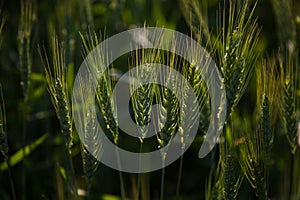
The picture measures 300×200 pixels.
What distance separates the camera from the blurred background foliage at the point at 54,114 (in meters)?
→ 1.11

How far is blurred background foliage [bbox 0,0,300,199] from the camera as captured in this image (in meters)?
1.11

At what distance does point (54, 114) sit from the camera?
1311mm

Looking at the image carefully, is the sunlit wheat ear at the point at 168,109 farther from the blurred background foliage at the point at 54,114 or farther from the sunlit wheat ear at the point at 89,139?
the blurred background foliage at the point at 54,114

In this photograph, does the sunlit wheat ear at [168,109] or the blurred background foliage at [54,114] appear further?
the blurred background foliage at [54,114]

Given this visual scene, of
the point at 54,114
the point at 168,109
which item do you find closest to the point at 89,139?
the point at 168,109

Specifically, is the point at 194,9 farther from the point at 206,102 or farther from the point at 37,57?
the point at 37,57

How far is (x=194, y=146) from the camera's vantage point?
1259 millimetres

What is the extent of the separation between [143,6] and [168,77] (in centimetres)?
79

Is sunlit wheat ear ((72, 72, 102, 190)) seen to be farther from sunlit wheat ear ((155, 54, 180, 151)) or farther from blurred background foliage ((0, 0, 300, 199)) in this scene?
blurred background foliage ((0, 0, 300, 199))

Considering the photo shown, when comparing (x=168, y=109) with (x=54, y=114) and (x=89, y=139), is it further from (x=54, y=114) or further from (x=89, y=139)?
(x=54, y=114)

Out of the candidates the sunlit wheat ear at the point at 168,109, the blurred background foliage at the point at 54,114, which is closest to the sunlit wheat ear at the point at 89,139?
the sunlit wheat ear at the point at 168,109

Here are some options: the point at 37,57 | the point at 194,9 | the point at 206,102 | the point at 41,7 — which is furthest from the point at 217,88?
the point at 41,7

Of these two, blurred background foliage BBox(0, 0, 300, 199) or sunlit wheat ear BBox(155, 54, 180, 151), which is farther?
blurred background foliage BBox(0, 0, 300, 199)

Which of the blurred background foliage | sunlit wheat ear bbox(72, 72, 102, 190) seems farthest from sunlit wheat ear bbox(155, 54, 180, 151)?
the blurred background foliage
